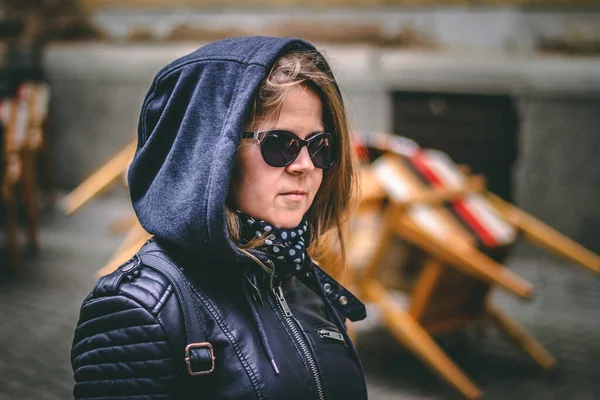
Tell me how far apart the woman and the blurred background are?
296 cm

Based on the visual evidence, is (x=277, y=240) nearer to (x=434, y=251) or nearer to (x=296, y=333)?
(x=296, y=333)

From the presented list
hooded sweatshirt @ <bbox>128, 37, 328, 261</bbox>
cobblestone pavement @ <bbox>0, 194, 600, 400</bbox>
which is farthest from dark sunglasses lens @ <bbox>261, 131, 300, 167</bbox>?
cobblestone pavement @ <bbox>0, 194, 600, 400</bbox>

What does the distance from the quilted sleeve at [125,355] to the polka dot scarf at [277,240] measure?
341 millimetres

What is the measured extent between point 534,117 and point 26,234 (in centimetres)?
562

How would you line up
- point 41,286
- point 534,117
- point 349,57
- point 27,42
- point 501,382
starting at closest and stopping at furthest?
point 501,382 → point 41,286 → point 534,117 → point 349,57 → point 27,42

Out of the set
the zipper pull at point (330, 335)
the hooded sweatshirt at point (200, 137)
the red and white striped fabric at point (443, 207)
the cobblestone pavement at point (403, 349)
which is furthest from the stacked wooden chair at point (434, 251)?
the hooded sweatshirt at point (200, 137)

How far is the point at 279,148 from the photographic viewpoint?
180cm

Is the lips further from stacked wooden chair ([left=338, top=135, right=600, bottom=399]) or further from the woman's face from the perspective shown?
stacked wooden chair ([left=338, top=135, right=600, bottom=399])

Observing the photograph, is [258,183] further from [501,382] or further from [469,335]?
[469,335]

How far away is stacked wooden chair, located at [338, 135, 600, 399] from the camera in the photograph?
464 centimetres

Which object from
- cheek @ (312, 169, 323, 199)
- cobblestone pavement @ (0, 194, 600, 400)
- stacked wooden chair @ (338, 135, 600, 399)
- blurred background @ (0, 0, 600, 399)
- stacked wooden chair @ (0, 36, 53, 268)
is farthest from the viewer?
stacked wooden chair @ (0, 36, 53, 268)

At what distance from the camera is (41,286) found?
6.48 m

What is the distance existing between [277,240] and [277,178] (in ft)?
0.50

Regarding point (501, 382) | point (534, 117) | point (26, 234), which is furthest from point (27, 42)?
point (501, 382)
